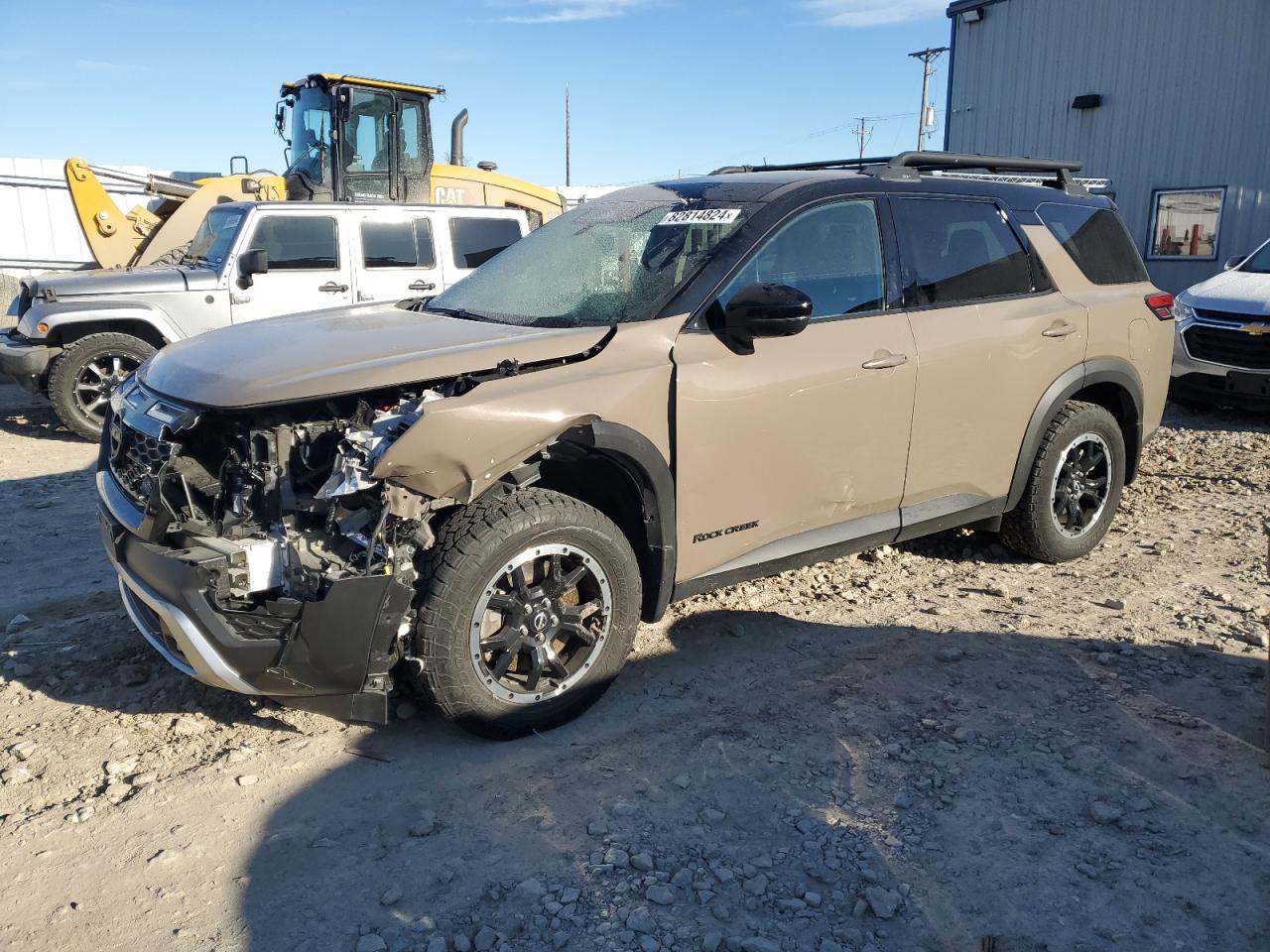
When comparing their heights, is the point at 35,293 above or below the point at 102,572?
above

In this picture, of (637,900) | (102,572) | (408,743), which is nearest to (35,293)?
(102,572)

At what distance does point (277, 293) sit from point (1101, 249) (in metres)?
6.67

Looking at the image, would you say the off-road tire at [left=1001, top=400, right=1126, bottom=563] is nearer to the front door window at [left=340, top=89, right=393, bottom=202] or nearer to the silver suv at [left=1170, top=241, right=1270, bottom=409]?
the silver suv at [left=1170, top=241, right=1270, bottom=409]

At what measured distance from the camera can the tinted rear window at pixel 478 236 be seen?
375 inches

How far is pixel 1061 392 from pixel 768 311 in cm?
211

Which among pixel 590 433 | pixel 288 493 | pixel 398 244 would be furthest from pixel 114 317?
pixel 590 433

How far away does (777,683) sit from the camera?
3998 millimetres

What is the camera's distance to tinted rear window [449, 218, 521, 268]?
9516 millimetres

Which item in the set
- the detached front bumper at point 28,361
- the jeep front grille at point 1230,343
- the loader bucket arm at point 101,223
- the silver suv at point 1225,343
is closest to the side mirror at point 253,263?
the detached front bumper at point 28,361

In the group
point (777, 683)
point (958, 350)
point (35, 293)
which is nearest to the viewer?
point (777, 683)

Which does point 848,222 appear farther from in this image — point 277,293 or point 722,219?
point 277,293

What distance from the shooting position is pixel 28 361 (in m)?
8.23

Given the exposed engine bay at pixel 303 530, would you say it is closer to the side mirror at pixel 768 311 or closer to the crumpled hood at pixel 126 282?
the side mirror at pixel 768 311

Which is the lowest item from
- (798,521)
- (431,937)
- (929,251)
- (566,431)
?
(431,937)
